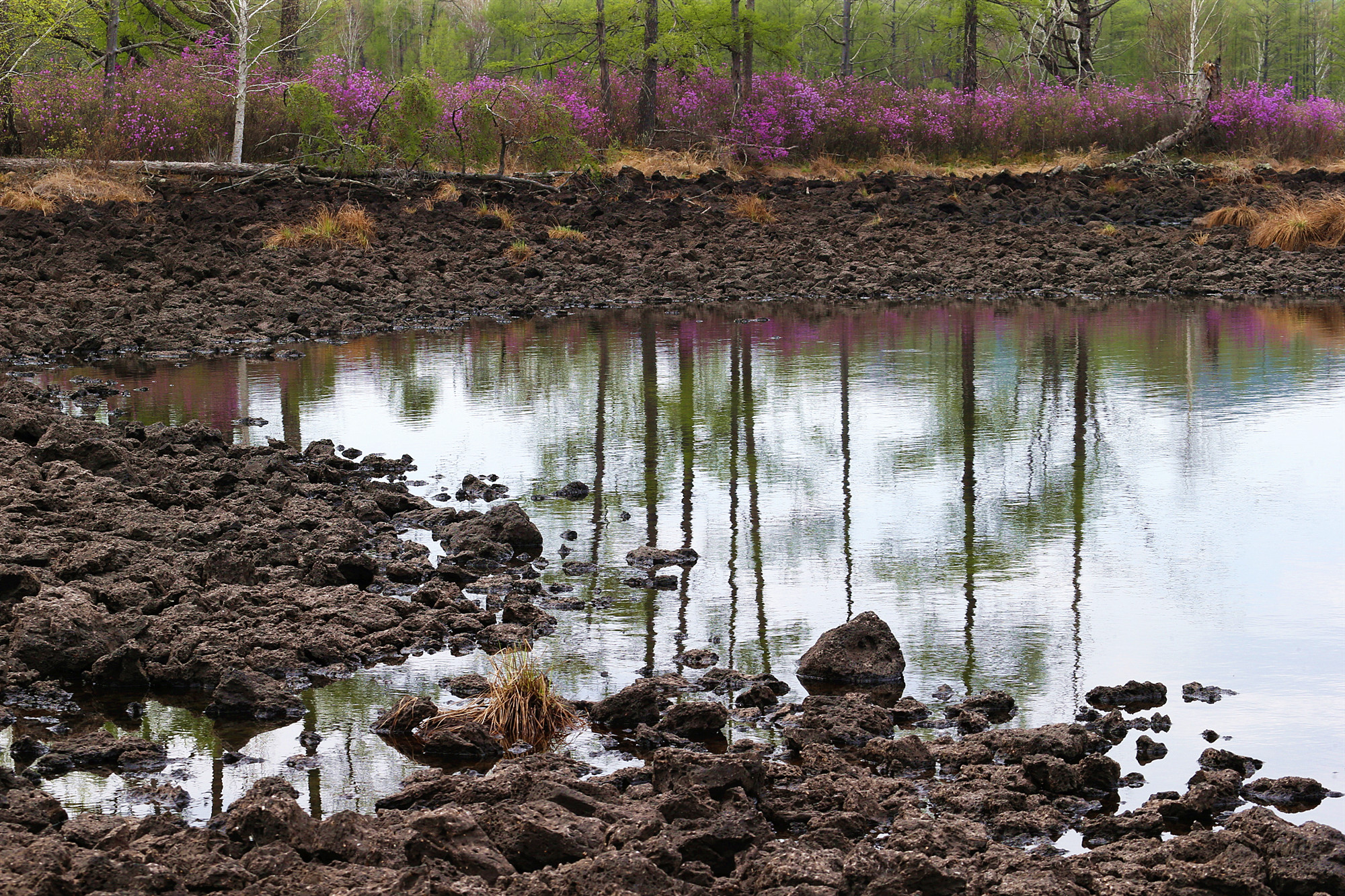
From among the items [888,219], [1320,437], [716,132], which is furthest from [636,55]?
[1320,437]

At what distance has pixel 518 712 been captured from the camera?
208 inches

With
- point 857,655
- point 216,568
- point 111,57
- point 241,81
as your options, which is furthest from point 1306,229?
point 111,57

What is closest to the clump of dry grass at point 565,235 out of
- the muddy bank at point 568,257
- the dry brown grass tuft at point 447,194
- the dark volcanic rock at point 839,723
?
the muddy bank at point 568,257

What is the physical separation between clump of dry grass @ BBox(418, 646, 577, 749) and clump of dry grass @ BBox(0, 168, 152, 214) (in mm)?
17889

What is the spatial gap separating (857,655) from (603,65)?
93.1ft

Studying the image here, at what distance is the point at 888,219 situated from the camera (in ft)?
79.9

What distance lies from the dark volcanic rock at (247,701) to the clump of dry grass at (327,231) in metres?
15.8

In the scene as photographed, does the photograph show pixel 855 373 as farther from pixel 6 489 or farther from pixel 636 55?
pixel 636 55

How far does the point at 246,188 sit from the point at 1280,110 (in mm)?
24361

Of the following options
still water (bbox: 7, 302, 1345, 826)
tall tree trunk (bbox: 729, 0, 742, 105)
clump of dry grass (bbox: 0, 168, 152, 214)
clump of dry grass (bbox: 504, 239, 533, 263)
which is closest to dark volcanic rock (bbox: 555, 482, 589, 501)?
still water (bbox: 7, 302, 1345, 826)

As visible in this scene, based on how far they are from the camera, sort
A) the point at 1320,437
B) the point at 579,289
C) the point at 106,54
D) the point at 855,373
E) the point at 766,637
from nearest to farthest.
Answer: the point at 766,637
the point at 1320,437
the point at 855,373
the point at 579,289
the point at 106,54

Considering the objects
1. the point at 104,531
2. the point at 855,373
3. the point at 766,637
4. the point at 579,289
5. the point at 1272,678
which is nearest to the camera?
the point at 1272,678

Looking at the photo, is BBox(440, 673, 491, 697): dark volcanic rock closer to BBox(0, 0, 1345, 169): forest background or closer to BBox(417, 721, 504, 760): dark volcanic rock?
BBox(417, 721, 504, 760): dark volcanic rock

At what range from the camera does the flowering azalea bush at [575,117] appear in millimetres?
24281
